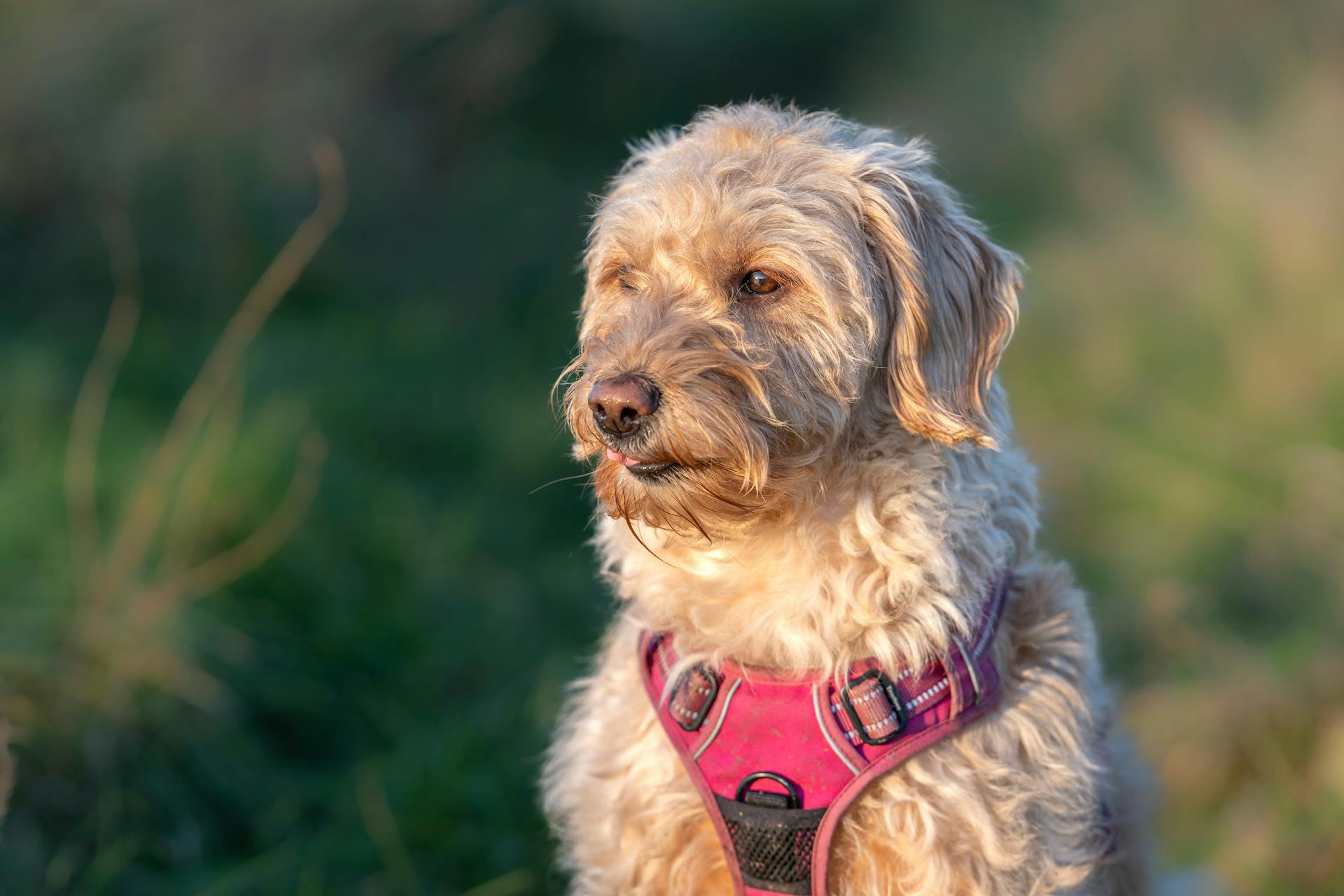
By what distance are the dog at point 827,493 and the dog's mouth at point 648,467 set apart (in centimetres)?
1

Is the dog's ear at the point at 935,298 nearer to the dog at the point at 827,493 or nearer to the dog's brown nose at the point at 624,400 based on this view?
the dog at the point at 827,493

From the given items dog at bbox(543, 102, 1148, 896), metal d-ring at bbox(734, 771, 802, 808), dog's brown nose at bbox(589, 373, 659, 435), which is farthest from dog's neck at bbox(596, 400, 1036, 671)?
dog's brown nose at bbox(589, 373, 659, 435)

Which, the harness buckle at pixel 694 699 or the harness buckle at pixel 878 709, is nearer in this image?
the harness buckle at pixel 878 709

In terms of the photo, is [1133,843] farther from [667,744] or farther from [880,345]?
[880,345]

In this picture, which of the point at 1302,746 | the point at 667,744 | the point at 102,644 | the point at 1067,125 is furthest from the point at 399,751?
the point at 1067,125

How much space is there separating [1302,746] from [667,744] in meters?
2.81

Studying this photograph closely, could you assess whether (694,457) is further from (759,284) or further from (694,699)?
(694,699)

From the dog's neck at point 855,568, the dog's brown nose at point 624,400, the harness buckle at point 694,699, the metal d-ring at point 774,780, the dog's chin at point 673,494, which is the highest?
the dog's brown nose at point 624,400

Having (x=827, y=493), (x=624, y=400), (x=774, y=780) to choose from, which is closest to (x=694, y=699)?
(x=774, y=780)

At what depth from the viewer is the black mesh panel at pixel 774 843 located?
253 centimetres

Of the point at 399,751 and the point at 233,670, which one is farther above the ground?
the point at 233,670

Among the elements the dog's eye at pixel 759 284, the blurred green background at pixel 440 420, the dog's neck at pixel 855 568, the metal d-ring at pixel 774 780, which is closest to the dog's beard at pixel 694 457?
the dog's neck at pixel 855 568

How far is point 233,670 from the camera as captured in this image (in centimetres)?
433

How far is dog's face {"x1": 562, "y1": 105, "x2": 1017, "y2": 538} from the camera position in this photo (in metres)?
2.46
